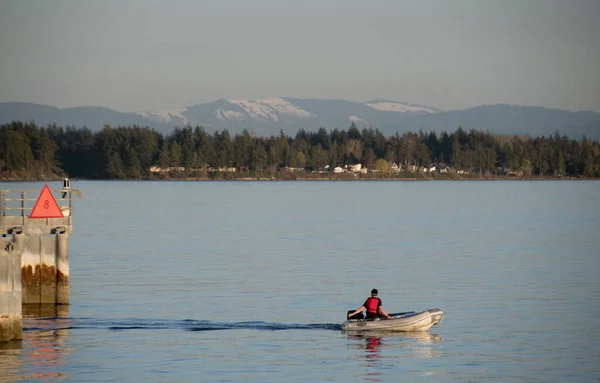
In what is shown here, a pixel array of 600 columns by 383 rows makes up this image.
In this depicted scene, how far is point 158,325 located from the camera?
143ft

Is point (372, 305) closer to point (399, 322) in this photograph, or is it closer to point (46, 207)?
point (399, 322)

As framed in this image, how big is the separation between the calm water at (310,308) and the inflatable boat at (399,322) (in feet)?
1.60

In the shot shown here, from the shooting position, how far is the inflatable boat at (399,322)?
41.6 meters

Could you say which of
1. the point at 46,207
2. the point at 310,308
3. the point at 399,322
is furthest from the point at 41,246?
the point at 399,322

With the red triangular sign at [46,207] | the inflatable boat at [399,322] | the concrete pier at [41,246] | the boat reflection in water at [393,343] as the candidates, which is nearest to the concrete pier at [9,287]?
the concrete pier at [41,246]

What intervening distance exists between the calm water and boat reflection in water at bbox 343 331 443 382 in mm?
80

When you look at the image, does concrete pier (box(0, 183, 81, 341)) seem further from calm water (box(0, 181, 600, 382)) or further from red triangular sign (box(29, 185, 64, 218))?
calm water (box(0, 181, 600, 382))

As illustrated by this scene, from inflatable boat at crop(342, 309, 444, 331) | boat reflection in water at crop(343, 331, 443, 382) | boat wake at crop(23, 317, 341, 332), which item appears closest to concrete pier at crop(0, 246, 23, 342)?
boat wake at crop(23, 317, 341, 332)

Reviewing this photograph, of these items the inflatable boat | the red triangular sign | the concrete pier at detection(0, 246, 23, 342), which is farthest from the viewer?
the red triangular sign

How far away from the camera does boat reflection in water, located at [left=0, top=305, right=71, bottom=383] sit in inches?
1324

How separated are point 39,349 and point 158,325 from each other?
Answer: 22.7 ft

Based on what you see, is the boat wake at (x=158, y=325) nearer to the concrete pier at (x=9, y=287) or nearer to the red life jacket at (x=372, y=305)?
the red life jacket at (x=372, y=305)

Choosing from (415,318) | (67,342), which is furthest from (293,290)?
(67,342)

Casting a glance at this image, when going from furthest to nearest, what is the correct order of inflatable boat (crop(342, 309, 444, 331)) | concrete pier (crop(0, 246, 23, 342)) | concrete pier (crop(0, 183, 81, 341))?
1. concrete pier (crop(0, 183, 81, 341))
2. inflatable boat (crop(342, 309, 444, 331))
3. concrete pier (crop(0, 246, 23, 342))
